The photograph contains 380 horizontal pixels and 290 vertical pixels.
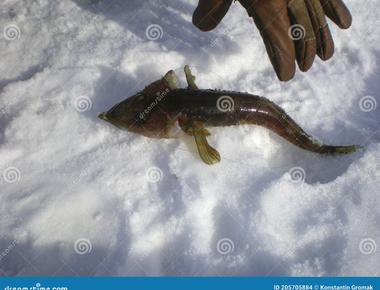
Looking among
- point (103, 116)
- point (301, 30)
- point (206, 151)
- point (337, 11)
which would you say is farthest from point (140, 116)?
point (337, 11)

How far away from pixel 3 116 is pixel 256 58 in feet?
6.93

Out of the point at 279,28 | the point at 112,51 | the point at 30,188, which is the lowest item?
the point at 30,188

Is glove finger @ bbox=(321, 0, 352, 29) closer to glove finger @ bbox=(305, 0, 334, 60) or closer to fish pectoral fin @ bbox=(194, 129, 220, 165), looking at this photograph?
glove finger @ bbox=(305, 0, 334, 60)

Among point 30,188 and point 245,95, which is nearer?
point 30,188

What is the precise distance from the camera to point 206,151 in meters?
2.98

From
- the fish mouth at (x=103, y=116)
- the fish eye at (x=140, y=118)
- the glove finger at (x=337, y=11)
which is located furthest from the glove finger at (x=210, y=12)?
the fish mouth at (x=103, y=116)

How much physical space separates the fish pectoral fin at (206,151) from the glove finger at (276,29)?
2.34 feet


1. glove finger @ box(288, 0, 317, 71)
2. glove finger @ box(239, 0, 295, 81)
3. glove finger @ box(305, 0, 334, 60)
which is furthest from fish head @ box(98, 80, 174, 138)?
glove finger @ box(305, 0, 334, 60)

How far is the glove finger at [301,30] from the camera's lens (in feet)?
9.11

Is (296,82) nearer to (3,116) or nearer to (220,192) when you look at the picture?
(220,192)

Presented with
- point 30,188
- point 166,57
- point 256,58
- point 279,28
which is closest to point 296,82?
point 256,58

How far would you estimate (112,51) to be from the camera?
3539mm

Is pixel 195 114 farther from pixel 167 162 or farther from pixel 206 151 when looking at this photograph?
pixel 167 162

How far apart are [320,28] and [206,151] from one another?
1.15 metres
